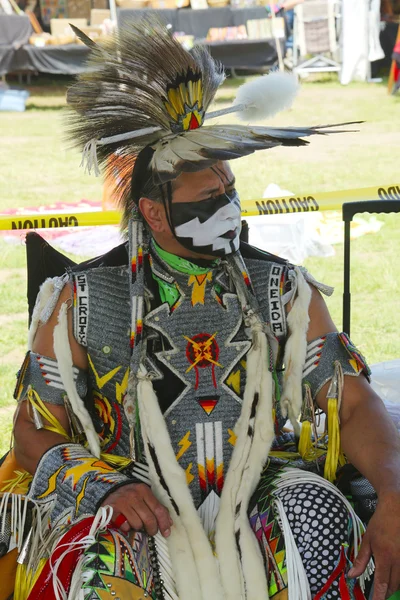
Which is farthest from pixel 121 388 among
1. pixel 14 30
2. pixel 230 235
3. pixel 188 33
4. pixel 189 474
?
pixel 188 33

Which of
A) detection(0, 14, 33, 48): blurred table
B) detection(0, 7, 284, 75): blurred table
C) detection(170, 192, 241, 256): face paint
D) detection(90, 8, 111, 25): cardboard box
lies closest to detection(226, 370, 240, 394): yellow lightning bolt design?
detection(170, 192, 241, 256): face paint

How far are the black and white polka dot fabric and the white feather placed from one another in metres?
1.05

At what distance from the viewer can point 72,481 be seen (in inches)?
89.4

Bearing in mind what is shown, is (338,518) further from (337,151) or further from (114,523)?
(337,151)

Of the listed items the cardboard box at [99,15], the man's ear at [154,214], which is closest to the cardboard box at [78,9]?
the cardboard box at [99,15]

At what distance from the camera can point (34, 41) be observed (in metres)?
13.4

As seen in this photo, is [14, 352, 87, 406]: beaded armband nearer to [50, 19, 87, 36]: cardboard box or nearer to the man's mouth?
the man's mouth

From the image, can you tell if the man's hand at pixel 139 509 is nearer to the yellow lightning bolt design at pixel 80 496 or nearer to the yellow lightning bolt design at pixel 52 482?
the yellow lightning bolt design at pixel 80 496

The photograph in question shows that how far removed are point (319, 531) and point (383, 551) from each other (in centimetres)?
15

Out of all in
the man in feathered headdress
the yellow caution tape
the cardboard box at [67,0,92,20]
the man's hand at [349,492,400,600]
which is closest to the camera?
the man's hand at [349,492,400,600]

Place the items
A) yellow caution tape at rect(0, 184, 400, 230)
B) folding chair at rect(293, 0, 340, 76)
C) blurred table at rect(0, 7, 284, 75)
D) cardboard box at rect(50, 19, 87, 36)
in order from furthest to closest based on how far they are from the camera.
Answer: cardboard box at rect(50, 19, 87, 36) → folding chair at rect(293, 0, 340, 76) → blurred table at rect(0, 7, 284, 75) → yellow caution tape at rect(0, 184, 400, 230)

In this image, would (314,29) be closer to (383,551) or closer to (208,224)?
(208,224)

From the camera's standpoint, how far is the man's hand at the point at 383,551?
6.84ft

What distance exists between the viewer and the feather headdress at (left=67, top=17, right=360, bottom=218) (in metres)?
2.36
